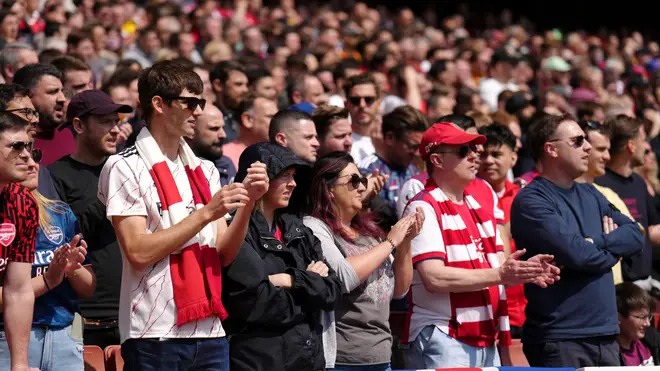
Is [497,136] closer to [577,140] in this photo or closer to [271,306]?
[577,140]

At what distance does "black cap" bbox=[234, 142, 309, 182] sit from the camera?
560 centimetres

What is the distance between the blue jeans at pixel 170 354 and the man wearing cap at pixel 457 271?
1.69 meters

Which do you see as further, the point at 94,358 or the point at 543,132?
the point at 543,132

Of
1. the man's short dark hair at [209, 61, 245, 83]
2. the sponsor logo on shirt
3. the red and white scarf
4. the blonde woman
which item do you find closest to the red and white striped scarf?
the red and white scarf

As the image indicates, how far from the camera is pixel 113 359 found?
18.7 ft

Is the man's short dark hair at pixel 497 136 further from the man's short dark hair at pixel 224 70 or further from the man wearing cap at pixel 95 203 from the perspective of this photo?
the man wearing cap at pixel 95 203

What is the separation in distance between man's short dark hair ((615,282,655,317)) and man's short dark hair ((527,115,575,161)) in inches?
49.4

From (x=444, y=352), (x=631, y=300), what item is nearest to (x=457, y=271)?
(x=444, y=352)

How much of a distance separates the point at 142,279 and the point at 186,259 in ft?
0.70

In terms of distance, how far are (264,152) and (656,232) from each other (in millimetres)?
4043

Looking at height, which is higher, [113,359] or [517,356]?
[113,359]

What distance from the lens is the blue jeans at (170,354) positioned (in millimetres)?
4570

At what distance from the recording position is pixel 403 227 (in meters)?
5.77

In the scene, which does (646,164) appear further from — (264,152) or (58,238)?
(58,238)
